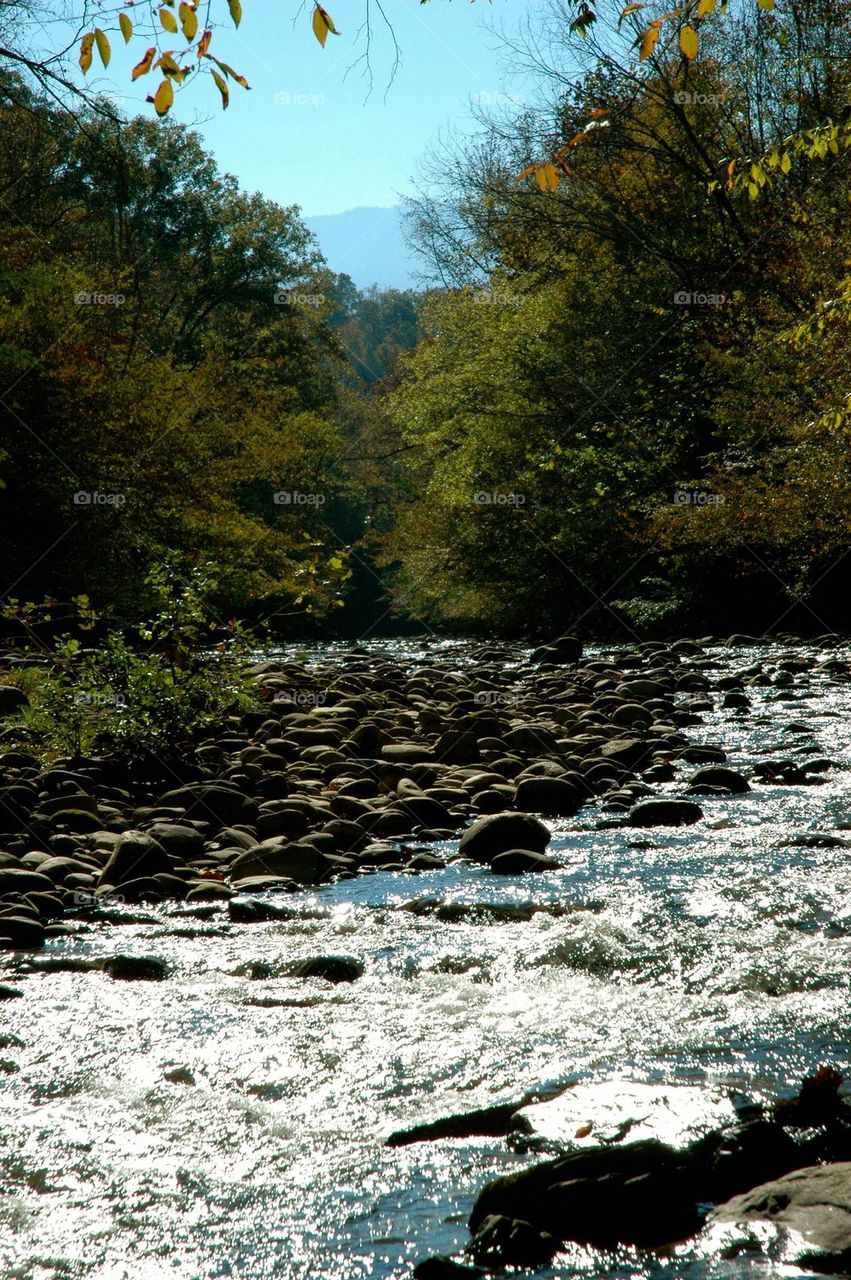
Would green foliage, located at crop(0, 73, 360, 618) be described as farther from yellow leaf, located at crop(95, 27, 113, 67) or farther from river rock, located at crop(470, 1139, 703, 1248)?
river rock, located at crop(470, 1139, 703, 1248)

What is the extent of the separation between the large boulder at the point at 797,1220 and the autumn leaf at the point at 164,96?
10.8 ft

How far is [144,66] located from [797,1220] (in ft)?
11.1

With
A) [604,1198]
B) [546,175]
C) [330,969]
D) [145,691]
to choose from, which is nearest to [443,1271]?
[604,1198]

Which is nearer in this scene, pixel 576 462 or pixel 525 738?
pixel 525 738

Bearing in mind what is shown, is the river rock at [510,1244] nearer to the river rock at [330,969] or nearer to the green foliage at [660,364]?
the river rock at [330,969]

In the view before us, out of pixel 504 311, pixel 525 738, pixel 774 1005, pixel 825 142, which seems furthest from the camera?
pixel 504 311

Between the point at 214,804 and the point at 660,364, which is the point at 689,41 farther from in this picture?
the point at 660,364

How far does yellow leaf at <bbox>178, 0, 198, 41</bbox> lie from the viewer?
11.3 ft

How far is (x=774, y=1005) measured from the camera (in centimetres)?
390

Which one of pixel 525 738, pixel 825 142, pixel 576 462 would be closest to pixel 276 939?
pixel 525 738

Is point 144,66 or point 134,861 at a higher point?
point 144,66

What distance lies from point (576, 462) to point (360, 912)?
701 inches

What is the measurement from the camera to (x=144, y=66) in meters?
3.38

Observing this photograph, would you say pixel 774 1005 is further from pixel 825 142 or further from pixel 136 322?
pixel 136 322
